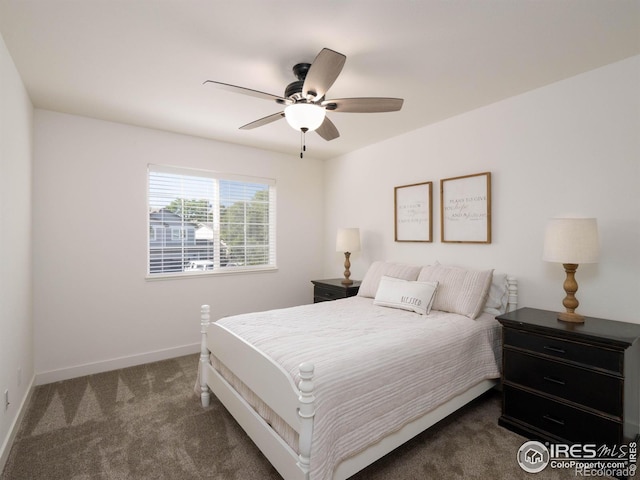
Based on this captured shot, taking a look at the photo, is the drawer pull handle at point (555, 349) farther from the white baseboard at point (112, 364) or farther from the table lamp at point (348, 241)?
the white baseboard at point (112, 364)

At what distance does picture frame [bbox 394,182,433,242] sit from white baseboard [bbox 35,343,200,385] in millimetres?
2730

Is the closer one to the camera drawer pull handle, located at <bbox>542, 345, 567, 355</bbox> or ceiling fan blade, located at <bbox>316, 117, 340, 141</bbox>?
drawer pull handle, located at <bbox>542, 345, 567, 355</bbox>

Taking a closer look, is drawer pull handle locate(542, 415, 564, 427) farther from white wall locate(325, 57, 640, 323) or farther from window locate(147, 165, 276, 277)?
window locate(147, 165, 276, 277)

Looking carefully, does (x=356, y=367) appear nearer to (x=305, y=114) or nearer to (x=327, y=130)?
(x=305, y=114)

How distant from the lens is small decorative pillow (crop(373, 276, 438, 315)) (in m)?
2.76

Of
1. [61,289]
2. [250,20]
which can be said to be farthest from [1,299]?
Answer: [250,20]

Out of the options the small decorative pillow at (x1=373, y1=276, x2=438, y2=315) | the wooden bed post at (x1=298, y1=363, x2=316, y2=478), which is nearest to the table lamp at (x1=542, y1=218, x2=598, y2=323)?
the small decorative pillow at (x1=373, y1=276, x2=438, y2=315)

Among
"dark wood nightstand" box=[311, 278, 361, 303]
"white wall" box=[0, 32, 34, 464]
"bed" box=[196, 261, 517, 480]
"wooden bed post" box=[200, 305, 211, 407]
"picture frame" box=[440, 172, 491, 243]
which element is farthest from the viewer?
"dark wood nightstand" box=[311, 278, 361, 303]

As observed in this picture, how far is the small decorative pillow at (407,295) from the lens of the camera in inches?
109

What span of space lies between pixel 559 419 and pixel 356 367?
55.9 inches

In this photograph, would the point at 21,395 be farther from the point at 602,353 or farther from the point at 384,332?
the point at 602,353

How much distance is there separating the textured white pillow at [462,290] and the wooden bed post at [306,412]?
169cm

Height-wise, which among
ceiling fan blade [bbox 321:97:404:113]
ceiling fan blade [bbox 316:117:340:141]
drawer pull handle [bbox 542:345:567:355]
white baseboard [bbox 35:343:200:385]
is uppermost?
ceiling fan blade [bbox 321:97:404:113]

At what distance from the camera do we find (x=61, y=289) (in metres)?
3.09
